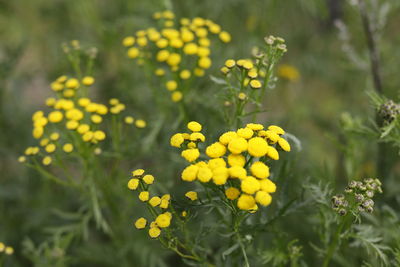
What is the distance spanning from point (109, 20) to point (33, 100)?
186cm

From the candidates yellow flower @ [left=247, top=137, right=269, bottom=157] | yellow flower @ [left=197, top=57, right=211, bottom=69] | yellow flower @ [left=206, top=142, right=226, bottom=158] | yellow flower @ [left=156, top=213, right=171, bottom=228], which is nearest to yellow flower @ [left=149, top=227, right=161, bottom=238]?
yellow flower @ [left=156, top=213, right=171, bottom=228]

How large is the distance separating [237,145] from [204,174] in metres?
0.18

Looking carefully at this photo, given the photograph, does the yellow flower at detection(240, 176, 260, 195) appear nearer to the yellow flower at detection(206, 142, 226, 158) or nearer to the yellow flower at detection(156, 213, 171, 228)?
the yellow flower at detection(206, 142, 226, 158)

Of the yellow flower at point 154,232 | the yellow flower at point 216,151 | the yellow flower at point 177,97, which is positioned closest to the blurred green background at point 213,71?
the yellow flower at point 177,97

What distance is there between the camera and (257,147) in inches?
59.2

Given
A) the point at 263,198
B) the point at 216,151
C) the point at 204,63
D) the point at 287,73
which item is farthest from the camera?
the point at 287,73

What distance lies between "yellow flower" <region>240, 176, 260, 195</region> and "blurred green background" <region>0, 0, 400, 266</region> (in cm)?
103

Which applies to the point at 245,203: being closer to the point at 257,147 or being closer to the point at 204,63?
the point at 257,147

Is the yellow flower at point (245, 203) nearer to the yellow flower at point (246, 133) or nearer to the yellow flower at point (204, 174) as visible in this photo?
the yellow flower at point (204, 174)

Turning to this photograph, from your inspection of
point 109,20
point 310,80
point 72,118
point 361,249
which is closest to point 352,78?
point 310,80

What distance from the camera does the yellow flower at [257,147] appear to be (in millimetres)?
1497

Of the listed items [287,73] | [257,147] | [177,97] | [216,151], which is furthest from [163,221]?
[287,73]

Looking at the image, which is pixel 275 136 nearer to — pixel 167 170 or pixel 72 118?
pixel 72 118

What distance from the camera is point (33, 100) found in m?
5.25
